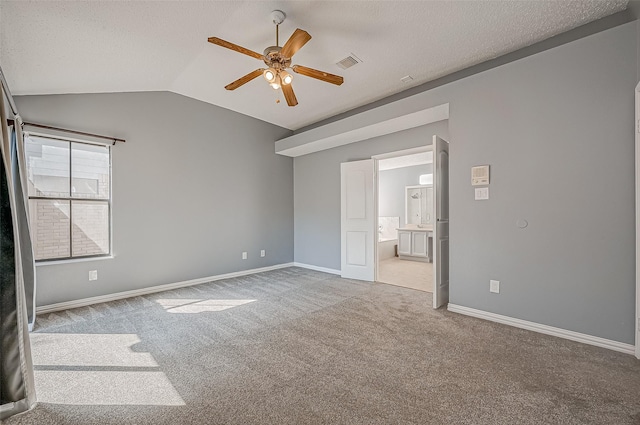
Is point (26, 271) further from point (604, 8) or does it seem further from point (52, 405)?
point (604, 8)

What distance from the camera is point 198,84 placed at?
13.3 feet

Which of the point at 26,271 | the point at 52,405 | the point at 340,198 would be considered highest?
the point at 340,198

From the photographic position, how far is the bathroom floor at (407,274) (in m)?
4.60

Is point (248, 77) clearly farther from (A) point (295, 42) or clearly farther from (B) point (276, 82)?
(A) point (295, 42)

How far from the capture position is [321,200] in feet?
18.6

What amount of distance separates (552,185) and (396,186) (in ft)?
19.7

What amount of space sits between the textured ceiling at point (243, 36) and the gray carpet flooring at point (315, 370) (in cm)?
267

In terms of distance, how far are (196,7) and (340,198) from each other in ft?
11.9

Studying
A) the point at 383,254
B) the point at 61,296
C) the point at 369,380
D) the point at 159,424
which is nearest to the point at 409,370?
the point at 369,380

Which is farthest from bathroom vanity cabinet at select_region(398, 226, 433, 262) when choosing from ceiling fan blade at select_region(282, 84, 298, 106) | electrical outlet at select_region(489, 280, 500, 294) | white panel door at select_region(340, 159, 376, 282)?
ceiling fan blade at select_region(282, 84, 298, 106)

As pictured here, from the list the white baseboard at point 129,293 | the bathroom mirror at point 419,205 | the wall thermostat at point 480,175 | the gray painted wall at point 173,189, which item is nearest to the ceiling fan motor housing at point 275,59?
the wall thermostat at point 480,175

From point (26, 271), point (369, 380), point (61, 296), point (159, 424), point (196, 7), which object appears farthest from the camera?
point (61, 296)

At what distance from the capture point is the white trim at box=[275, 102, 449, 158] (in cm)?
368

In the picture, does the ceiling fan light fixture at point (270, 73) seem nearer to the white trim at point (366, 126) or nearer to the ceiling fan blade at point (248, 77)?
the ceiling fan blade at point (248, 77)
